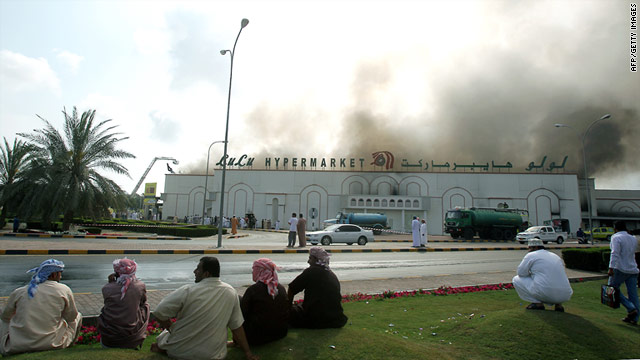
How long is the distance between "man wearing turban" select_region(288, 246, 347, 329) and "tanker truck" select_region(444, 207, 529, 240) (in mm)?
29613

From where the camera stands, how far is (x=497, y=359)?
151 inches

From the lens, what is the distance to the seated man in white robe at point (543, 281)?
490 cm

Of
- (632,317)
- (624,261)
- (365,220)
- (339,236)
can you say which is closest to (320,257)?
(632,317)

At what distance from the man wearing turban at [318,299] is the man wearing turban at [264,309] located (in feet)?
1.14

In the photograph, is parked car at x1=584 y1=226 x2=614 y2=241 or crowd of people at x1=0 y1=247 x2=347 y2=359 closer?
crowd of people at x1=0 y1=247 x2=347 y2=359

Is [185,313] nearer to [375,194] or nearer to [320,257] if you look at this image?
[320,257]

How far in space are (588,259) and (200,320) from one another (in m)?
14.1

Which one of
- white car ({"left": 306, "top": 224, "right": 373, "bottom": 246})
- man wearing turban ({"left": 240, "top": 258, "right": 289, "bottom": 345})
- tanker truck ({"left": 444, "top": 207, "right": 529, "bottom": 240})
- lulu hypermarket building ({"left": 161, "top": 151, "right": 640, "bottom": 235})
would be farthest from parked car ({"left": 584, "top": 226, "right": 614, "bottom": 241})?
man wearing turban ({"left": 240, "top": 258, "right": 289, "bottom": 345})

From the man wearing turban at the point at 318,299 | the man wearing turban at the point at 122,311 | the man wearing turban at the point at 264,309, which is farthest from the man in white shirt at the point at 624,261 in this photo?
the man wearing turban at the point at 122,311

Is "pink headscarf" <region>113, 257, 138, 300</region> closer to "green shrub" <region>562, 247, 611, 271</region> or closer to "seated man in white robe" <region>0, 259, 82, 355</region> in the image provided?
"seated man in white robe" <region>0, 259, 82, 355</region>

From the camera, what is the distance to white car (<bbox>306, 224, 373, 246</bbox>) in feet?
71.5

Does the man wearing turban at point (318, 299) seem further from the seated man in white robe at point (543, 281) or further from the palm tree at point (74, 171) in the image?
the palm tree at point (74, 171)

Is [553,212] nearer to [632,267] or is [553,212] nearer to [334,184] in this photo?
[334,184]

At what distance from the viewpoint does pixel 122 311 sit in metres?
3.90
